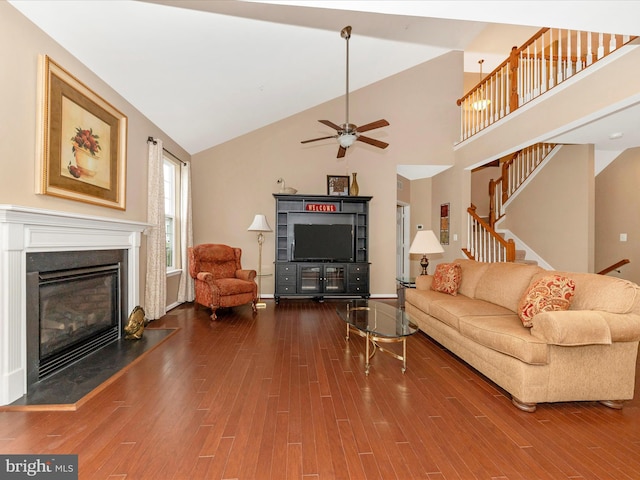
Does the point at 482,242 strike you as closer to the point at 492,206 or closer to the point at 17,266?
the point at 492,206

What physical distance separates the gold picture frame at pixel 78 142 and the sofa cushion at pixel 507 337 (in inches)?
149

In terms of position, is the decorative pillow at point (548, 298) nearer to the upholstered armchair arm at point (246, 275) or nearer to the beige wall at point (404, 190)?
the upholstered armchair arm at point (246, 275)

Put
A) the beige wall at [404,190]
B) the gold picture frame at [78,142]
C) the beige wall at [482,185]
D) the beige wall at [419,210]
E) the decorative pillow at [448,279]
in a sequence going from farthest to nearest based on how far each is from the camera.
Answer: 1. the beige wall at [482,185]
2. the beige wall at [404,190]
3. the beige wall at [419,210]
4. the decorative pillow at [448,279]
5. the gold picture frame at [78,142]

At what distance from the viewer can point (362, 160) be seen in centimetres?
640

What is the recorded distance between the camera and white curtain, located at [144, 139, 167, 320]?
4332mm

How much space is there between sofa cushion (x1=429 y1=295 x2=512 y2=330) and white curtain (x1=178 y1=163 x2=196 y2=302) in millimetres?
4260

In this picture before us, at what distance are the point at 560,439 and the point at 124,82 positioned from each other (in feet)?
16.5

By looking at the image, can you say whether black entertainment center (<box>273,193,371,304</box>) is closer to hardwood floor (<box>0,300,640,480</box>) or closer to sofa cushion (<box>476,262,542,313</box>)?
sofa cushion (<box>476,262,542,313</box>)

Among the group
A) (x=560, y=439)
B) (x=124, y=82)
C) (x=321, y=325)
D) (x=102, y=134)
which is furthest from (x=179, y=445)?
(x=124, y=82)

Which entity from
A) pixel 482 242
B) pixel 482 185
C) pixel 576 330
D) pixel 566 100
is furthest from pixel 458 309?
pixel 482 185

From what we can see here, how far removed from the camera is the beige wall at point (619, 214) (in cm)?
509

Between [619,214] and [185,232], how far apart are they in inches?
301

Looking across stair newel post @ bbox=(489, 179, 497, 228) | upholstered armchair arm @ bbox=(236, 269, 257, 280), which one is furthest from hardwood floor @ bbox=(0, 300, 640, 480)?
stair newel post @ bbox=(489, 179, 497, 228)

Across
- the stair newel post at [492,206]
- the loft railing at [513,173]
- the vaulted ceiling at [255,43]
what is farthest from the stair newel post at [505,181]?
the vaulted ceiling at [255,43]
